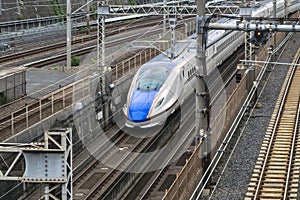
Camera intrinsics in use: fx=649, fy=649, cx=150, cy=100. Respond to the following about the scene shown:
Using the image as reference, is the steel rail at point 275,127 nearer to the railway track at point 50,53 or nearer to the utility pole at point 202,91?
the utility pole at point 202,91

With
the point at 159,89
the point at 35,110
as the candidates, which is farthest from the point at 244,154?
the point at 35,110

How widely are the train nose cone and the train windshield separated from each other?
1.31 ft

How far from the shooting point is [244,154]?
21.1 m

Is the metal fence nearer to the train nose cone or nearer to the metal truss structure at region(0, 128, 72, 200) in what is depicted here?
the train nose cone

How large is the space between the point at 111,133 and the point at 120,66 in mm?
8302

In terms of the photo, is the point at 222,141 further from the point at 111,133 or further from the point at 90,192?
the point at 111,133

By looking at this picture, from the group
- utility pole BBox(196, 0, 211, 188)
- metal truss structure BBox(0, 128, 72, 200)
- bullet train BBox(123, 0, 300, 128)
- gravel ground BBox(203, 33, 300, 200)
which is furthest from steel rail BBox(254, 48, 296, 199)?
metal truss structure BBox(0, 128, 72, 200)

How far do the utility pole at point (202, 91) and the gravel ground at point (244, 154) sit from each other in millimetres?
814

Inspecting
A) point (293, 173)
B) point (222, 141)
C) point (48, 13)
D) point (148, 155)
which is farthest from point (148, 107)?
point (48, 13)

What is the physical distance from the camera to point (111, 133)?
2761 centimetres

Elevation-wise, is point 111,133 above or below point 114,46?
below

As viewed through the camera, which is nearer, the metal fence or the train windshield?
the train windshield

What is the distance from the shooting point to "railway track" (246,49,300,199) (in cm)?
1752

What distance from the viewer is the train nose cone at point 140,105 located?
→ 978 inches
